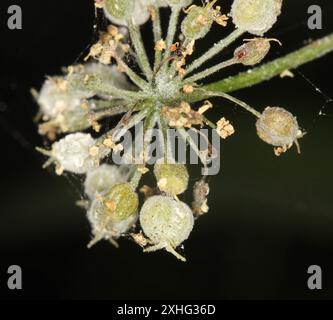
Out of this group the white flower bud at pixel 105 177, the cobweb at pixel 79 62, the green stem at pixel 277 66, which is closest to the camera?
the green stem at pixel 277 66

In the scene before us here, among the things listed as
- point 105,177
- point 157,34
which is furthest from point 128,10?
point 105,177

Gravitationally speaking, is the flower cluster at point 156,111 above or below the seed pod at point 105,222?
above

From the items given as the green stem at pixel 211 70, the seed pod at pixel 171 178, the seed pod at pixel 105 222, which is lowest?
the seed pod at pixel 105 222

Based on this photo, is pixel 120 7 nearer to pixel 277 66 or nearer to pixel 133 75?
pixel 133 75

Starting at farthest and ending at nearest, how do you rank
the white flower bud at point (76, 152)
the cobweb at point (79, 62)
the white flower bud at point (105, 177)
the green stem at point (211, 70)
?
the cobweb at point (79, 62), the white flower bud at point (105, 177), the white flower bud at point (76, 152), the green stem at point (211, 70)

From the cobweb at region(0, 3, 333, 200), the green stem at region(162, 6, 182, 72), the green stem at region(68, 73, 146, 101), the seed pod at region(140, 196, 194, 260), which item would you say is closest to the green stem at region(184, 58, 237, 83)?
the green stem at region(162, 6, 182, 72)

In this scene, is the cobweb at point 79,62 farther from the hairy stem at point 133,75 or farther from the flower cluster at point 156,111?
the hairy stem at point 133,75

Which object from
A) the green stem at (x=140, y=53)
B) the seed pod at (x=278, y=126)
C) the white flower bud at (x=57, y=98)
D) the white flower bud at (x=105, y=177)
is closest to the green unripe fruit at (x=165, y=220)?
the white flower bud at (x=105, y=177)

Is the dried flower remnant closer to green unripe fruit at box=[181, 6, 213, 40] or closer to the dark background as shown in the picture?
green unripe fruit at box=[181, 6, 213, 40]
